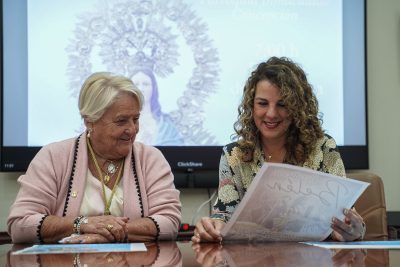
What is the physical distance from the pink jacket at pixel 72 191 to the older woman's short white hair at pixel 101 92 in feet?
0.43

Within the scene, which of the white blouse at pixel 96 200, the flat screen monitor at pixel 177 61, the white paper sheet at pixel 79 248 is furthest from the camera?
the flat screen monitor at pixel 177 61

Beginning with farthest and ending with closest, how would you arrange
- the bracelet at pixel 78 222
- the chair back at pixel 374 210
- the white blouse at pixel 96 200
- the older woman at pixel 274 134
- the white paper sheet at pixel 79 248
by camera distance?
the chair back at pixel 374 210
the older woman at pixel 274 134
the white blouse at pixel 96 200
the bracelet at pixel 78 222
the white paper sheet at pixel 79 248

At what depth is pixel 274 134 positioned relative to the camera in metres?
2.34

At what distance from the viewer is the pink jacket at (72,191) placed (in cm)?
209

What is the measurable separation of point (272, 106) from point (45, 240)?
36.7 inches

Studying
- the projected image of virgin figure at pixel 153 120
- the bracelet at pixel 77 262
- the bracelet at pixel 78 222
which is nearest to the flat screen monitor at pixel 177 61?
the projected image of virgin figure at pixel 153 120

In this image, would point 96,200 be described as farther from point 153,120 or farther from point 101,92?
point 153,120

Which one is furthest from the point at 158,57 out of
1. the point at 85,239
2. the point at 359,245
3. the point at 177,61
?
the point at 359,245

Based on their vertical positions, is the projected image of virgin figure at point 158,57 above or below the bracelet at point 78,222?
above

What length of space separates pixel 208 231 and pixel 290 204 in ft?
0.92

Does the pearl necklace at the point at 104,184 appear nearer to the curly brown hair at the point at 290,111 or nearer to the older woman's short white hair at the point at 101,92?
the older woman's short white hair at the point at 101,92

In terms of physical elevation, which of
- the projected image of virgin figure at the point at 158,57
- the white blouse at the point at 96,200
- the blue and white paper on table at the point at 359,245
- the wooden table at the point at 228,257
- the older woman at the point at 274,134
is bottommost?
the blue and white paper on table at the point at 359,245

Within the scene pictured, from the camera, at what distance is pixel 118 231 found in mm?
1965

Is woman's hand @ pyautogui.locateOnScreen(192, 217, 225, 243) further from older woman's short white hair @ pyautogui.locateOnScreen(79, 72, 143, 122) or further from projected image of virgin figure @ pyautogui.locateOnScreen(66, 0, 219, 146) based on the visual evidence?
projected image of virgin figure @ pyautogui.locateOnScreen(66, 0, 219, 146)
